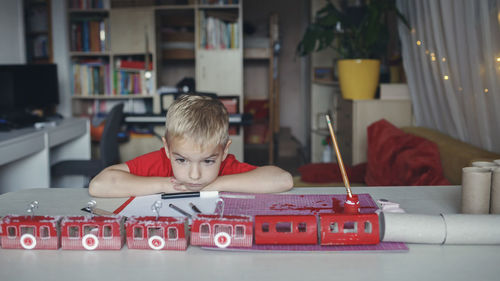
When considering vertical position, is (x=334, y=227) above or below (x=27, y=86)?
below

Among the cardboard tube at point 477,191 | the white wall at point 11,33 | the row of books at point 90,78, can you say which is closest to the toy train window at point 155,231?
the cardboard tube at point 477,191

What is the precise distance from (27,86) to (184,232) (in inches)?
113

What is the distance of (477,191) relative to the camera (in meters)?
0.97

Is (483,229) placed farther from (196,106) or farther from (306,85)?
(306,85)

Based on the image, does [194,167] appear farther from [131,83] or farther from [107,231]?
[131,83]

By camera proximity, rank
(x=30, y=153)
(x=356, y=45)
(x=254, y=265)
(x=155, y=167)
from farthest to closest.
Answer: (x=356, y=45), (x=30, y=153), (x=155, y=167), (x=254, y=265)

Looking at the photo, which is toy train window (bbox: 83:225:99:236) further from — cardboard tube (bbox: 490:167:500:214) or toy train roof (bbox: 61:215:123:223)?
cardboard tube (bbox: 490:167:500:214)

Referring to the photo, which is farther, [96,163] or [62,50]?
[62,50]

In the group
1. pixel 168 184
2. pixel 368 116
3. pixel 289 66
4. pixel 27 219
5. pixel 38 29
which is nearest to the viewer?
pixel 27 219

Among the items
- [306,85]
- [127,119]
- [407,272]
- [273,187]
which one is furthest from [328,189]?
[306,85]

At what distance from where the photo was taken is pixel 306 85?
5621 millimetres

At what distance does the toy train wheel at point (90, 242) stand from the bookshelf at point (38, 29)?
393 cm

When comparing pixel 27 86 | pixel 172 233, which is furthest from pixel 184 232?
pixel 27 86

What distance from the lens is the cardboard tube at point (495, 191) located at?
95 centimetres
